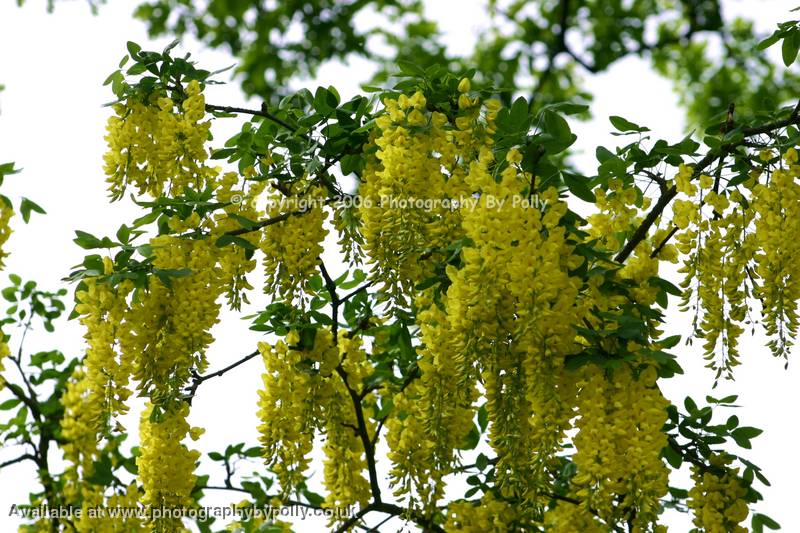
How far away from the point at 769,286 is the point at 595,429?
89cm

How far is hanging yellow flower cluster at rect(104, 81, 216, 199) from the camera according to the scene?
2.91 meters

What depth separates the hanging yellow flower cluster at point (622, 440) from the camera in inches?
92.4

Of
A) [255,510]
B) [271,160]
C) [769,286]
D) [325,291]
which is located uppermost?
[271,160]

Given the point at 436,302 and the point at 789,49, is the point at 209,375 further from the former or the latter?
the point at 789,49

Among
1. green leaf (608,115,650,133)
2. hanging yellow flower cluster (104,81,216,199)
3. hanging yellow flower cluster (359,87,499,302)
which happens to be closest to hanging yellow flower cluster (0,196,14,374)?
hanging yellow flower cluster (104,81,216,199)

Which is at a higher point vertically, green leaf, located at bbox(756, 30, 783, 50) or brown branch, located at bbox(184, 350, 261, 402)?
green leaf, located at bbox(756, 30, 783, 50)

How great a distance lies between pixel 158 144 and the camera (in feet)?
9.90

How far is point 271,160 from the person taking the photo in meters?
3.02

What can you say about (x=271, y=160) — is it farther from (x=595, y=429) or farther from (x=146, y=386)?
(x=595, y=429)

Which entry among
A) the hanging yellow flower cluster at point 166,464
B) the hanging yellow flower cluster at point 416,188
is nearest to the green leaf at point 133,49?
the hanging yellow flower cluster at point 416,188

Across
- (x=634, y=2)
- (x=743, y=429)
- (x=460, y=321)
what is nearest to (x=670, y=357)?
(x=460, y=321)

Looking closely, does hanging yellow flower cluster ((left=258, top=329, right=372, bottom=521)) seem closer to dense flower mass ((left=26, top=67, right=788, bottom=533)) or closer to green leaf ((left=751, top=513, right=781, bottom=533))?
dense flower mass ((left=26, top=67, right=788, bottom=533))

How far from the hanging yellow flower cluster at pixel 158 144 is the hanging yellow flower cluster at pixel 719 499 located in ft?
6.03

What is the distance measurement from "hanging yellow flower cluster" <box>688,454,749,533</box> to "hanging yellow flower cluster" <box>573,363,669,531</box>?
555mm
